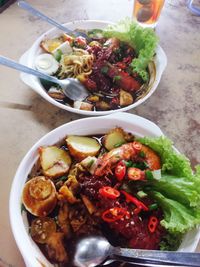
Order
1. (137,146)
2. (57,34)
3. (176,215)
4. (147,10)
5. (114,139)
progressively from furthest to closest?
(147,10) → (57,34) → (114,139) → (137,146) → (176,215)

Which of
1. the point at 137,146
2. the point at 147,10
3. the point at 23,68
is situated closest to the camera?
the point at 137,146

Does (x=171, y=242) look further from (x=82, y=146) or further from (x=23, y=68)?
(x=23, y=68)

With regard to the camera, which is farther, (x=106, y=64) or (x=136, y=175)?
(x=106, y=64)

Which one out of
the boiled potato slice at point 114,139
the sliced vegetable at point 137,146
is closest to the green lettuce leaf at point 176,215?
the sliced vegetable at point 137,146

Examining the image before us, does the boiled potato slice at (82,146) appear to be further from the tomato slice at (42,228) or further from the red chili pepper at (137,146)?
the tomato slice at (42,228)

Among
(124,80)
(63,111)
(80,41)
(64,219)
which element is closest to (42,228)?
(64,219)

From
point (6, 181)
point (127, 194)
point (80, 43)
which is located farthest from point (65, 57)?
point (127, 194)

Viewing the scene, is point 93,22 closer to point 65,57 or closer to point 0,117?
point 65,57
